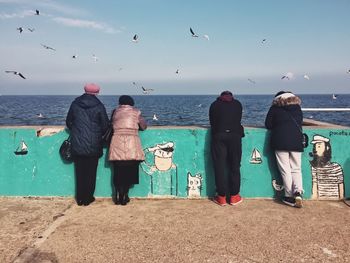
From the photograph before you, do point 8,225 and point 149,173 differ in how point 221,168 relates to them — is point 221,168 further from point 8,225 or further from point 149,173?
point 8,225

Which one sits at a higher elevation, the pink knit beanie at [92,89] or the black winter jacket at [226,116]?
the pink knit beanie at [92,89]

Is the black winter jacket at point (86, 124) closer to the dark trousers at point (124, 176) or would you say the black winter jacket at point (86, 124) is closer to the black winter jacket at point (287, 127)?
the dark trousers at point (124, 176)

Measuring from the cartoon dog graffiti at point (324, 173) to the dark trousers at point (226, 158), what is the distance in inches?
45.2

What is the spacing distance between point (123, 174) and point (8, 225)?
A: 5.18ft

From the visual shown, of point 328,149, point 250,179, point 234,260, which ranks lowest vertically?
point 234,260

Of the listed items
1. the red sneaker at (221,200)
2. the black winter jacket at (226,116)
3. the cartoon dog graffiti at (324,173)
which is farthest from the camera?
the cartoon dog graffiti at (324,173)

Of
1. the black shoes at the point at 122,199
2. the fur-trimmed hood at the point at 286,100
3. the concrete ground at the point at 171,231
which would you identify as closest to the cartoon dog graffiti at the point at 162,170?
the concrete ground at the point at 171,231

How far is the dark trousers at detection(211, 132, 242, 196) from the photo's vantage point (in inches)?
198

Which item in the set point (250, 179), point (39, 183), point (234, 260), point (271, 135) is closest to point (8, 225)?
point (39, 183)

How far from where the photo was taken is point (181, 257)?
3.47 m

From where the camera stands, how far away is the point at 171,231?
4125 millimetres

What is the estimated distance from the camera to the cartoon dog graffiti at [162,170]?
5426 millimetres

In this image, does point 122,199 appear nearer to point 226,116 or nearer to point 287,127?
point 226,116

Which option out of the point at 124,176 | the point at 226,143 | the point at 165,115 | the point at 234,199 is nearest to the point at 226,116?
the point at 226,143
